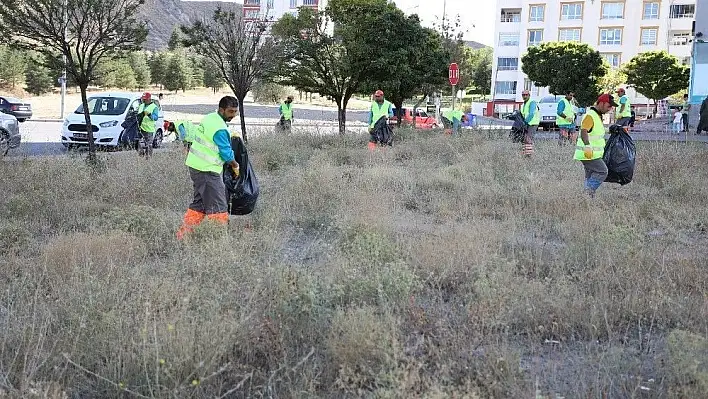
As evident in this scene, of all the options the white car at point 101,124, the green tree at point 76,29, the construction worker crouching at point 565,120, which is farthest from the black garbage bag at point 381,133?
the white car at point 101,124

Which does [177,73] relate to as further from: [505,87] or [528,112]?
[528,112]

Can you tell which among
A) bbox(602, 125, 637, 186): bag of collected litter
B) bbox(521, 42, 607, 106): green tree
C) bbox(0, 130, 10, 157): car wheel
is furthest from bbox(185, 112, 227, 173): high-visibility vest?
bbox(521, 42, 607, 106): green tree

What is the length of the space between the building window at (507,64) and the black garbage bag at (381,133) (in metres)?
60.4

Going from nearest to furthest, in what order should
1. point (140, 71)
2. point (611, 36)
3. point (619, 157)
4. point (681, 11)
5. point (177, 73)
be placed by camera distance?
point (619, 157), point (140, 71), point (177, 73), point (681, 11), point (611, 36)

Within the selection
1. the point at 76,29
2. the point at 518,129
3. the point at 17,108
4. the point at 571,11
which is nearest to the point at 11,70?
the point at 17,108

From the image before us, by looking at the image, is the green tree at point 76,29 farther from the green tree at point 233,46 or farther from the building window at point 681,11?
the building window at point 681,11

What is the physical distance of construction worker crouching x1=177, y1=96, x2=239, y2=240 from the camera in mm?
6133

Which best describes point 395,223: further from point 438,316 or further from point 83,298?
point 83,298

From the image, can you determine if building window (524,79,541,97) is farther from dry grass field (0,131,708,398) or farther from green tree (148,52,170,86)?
dry grass field (0,131,708,398)

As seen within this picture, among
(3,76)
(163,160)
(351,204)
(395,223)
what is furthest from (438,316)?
(3,76)

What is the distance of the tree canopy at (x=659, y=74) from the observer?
5322 cm

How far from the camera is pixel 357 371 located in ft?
11.3

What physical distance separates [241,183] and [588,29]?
6816cm

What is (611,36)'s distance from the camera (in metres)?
67.4
